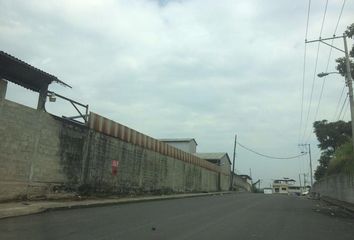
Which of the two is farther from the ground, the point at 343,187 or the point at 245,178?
the point at 245,178

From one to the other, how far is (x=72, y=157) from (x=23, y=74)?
19.8ft

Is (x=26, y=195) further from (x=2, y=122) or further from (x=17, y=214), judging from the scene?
(x=17, y=214)

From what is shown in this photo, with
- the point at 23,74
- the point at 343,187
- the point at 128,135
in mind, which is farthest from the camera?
the point at 343,187

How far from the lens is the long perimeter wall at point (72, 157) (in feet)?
67.3

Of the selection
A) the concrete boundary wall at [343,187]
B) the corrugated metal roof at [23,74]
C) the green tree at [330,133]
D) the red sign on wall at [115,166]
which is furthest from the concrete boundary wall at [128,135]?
the green tree at [330,133]

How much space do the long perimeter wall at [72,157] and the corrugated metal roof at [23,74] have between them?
1.33 meters

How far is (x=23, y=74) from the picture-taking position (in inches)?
838

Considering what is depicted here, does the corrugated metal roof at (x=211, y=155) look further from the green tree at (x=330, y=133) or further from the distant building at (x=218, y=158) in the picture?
the green tree at (x=330, y=133)

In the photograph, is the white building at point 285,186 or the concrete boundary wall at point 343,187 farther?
the white building at point 285,186

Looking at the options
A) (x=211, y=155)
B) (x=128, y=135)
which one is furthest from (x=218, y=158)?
(x=128, y=135)

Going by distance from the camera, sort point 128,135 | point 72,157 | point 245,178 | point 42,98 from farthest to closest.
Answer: point 245,178 < point 128,135 < point 72,157 < point 42,98

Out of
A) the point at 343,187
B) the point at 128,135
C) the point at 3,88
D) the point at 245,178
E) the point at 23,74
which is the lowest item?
the point at 343,187

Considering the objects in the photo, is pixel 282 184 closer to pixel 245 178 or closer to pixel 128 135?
pixel 245 178

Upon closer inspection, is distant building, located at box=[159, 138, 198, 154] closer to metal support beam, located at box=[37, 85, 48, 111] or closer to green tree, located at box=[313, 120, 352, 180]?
green tree, located at box=[313, 120, 352, 180]
